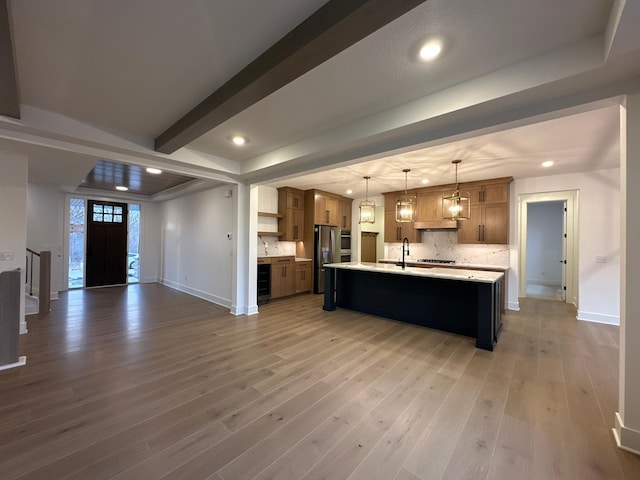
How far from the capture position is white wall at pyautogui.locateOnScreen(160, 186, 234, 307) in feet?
18.4

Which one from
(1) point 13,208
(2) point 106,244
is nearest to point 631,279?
(1) point 13,208

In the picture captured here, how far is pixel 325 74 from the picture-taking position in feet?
6.77

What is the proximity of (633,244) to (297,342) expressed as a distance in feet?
10.7

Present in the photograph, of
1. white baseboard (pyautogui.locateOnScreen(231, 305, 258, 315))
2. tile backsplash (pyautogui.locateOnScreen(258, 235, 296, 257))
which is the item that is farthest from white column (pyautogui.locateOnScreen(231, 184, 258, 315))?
tile backsplash (pyautogui.locateOnScreen(258, 235, 296, 257))

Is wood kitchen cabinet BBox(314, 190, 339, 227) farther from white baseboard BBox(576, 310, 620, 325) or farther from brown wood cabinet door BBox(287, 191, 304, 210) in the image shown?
white baseboard BBox(576, 310, 620, 325)

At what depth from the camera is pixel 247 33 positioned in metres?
1.67

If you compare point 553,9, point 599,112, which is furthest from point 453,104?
point 599,112

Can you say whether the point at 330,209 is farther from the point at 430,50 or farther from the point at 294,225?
the point at 430,50

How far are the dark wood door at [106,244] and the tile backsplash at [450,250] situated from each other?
767 cm

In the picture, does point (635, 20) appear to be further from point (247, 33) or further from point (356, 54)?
point (247, 33)

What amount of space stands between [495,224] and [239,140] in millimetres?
5145

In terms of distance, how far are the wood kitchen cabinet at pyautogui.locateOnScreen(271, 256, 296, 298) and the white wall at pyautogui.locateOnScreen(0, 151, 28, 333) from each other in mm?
3829

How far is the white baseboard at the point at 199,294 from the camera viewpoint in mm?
5574

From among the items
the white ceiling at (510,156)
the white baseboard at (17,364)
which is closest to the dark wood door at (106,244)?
the white baseboard at (17,364)
